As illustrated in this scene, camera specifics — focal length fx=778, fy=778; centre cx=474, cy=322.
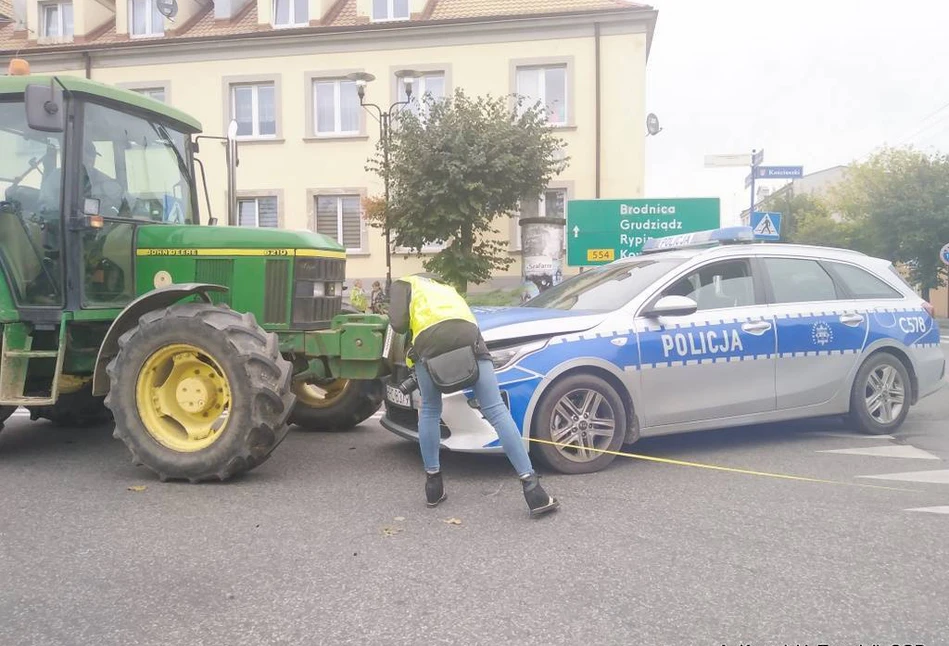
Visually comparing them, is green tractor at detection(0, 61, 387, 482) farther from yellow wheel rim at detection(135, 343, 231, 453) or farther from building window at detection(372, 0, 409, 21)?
building window at detection(372, 0, 409, 21)

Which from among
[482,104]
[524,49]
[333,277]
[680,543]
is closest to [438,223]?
[482,104]

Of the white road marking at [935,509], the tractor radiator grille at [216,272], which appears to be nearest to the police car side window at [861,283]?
the white road marking at [935,509]

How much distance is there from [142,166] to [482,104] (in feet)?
41.2

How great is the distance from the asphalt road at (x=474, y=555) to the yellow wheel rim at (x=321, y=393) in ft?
3.36

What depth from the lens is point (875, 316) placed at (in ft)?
22.2

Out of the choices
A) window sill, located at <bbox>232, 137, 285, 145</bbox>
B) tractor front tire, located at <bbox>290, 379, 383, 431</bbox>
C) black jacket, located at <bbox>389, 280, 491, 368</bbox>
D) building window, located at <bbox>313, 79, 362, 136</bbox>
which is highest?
building window, located at <bbox>313, 79, 362, 136</bbox>

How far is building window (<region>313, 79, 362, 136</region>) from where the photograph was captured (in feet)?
74.1

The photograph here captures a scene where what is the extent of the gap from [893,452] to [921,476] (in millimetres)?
792

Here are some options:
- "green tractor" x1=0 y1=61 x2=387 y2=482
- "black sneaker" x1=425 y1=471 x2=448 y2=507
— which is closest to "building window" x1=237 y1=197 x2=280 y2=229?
"green tractor" x1=0 y1=61 x2=387 y2=482

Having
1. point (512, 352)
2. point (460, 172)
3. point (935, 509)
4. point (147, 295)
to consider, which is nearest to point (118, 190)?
point (147, 295)

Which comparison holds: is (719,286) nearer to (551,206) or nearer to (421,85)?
(551,206)

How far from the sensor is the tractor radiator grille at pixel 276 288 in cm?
605

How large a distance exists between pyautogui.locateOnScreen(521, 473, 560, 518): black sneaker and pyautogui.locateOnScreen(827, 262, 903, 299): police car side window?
3.89 meters

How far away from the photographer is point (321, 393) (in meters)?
7.21
